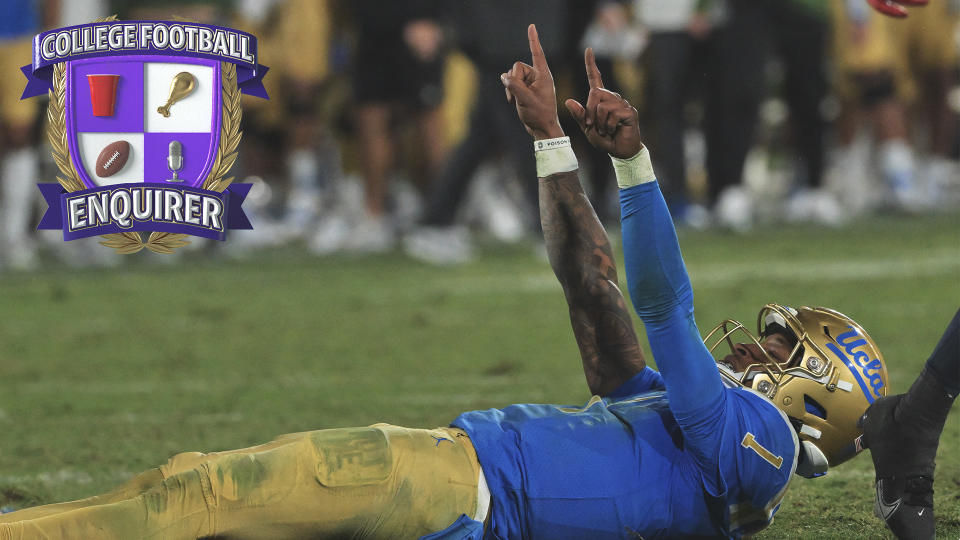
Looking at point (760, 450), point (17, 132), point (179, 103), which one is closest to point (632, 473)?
point (760, 450)

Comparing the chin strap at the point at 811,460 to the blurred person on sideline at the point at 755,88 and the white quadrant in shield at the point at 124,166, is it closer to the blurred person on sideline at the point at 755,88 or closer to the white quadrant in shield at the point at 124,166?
the white quadrant in shield at the point at 124,166

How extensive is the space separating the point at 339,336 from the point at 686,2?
508 centimetres

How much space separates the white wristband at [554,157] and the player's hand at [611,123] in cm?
59

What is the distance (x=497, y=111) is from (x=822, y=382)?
546cm

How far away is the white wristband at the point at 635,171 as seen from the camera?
10.1 ft

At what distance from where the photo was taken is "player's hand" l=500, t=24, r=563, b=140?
11.3ft

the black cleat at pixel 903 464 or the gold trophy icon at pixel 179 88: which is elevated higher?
the gold trophy icon at pixel 179 88

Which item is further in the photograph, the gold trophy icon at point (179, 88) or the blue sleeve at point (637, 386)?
the gold trophy icon at point (179, 88)

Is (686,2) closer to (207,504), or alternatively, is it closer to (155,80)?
(155,80)

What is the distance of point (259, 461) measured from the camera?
2.97 metres

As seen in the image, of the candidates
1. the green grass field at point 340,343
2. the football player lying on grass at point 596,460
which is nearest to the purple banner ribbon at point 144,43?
the green grass field at point 340,343

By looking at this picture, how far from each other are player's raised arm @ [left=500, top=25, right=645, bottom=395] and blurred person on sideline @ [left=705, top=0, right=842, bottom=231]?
23.1 ft

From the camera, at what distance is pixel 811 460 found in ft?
10.8

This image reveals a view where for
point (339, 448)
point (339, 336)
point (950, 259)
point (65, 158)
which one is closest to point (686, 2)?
point (950, 259)
